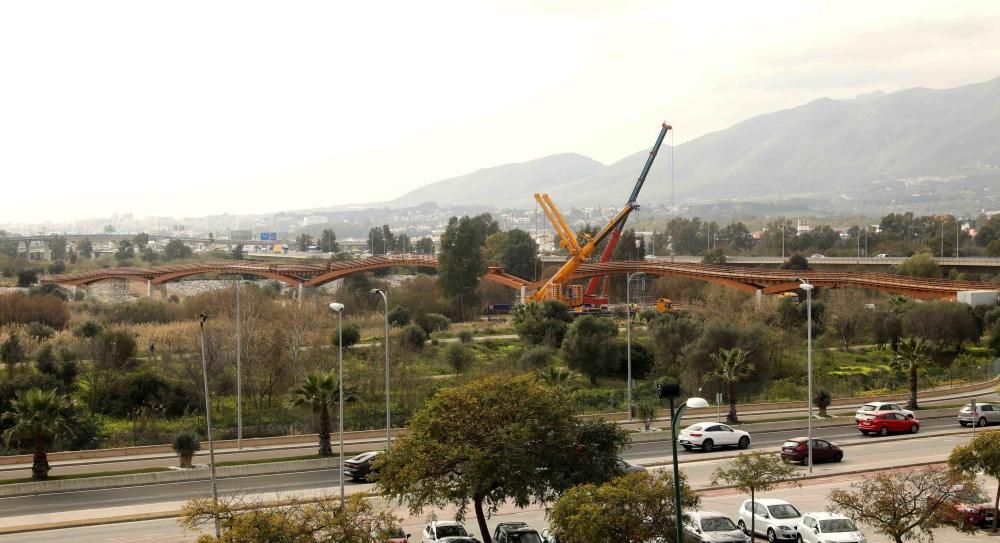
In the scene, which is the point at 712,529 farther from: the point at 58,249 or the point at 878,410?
the point at 58,249

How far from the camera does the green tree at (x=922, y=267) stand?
99.5 m

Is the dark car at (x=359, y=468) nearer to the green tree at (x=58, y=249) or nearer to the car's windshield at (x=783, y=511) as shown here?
the car's windshield at (x=783, y=511)

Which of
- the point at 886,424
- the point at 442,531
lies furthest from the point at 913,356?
the point at 442,531

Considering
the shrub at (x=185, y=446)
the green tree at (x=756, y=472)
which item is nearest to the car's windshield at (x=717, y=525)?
the green tree at (x=756, y=472)

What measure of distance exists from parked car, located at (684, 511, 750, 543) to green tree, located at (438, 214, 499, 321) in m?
63.2

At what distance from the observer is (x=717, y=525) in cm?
2555

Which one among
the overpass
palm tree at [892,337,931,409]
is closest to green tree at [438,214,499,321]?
the overpass

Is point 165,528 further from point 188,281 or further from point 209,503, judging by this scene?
point 188,281

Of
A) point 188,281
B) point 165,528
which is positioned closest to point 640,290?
point 188,281

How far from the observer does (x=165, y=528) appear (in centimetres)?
2762

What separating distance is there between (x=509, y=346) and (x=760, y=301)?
22.0 meters

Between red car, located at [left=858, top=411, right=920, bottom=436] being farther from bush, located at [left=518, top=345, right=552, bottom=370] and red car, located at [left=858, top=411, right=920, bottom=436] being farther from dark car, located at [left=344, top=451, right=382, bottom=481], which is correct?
dark car, located at [left=344, top=451, right=382, bottom=481]

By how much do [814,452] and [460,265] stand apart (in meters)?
55.5

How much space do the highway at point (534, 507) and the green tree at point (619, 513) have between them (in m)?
6.03
